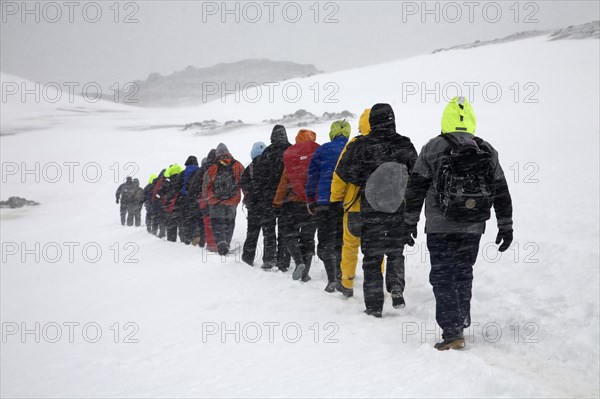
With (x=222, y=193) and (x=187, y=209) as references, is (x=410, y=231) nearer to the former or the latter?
(x=222, y=193)

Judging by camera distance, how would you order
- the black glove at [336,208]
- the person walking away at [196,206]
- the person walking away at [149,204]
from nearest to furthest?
the black glove at [336,208] → the person walking away at [196,206] → the person walking away at [149,204]

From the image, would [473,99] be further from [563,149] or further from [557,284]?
[557,284]

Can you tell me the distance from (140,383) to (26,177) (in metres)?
38.8

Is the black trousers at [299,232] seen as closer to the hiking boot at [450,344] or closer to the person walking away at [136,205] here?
the hiking boot at [450,344]

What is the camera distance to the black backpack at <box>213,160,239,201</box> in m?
8.78

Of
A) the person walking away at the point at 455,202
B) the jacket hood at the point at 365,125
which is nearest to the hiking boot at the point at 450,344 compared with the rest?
→ the person walking away at the point at 455,202

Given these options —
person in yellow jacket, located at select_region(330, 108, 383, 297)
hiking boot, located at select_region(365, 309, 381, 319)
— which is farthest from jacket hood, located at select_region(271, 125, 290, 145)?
hiking boot, located at select_region(365, 309, 381, 319)

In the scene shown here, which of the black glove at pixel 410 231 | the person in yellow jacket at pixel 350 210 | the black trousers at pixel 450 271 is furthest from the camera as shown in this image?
the person in yellow jacket at pixel 350 210

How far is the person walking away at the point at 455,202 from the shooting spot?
3.67m

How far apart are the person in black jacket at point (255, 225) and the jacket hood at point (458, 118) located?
4.03 metres

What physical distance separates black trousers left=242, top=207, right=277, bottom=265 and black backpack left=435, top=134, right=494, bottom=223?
409 cm

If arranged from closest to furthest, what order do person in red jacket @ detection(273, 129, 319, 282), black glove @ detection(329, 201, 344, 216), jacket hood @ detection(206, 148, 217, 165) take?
black glove @ detection(329, 201, 344, 216) < person in red jacket @ detection(273, 129, 319, 282) < jacket hood @ detection(206, 148, 217, 165)

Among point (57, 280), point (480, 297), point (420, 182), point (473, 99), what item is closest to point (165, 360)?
point (420, 182)

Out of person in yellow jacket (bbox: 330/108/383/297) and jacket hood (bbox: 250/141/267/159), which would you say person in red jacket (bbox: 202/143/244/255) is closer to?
jacket hood (bbox: 250/141/267/159)
